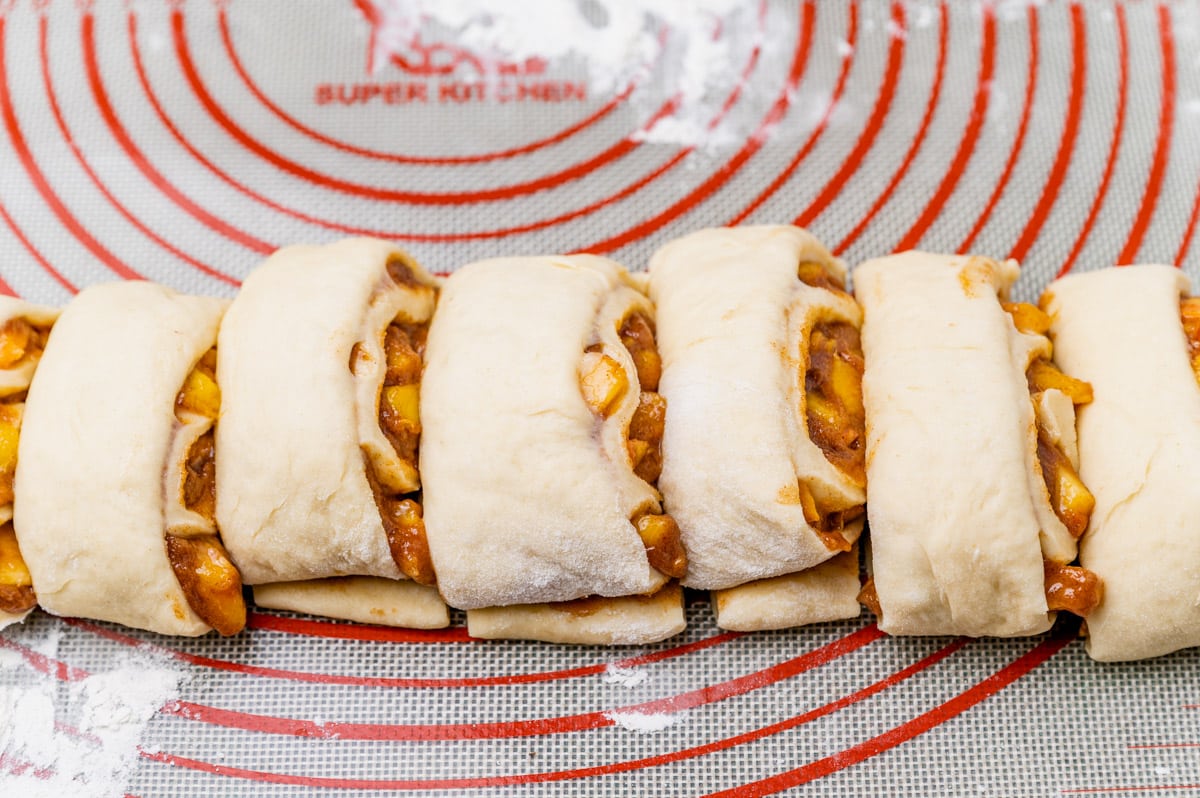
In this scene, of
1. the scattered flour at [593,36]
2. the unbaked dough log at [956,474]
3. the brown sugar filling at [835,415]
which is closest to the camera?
the unbaked dough log at [956,474]

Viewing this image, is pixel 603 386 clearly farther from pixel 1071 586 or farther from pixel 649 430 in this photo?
pixel 1071 586

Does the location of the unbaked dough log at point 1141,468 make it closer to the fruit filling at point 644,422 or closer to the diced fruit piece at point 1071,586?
the diced fruit piece at point 1071,586

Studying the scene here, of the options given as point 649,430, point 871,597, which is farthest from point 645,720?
point 649,430

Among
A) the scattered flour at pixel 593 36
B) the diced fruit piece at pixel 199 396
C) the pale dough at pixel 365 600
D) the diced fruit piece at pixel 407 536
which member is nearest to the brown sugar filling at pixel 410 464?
the diced fruit piece at pixel 407 536

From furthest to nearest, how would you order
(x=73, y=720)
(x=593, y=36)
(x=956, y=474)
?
1. (x=593, y=36)
2. (x=73, y=720)
3. (x=956, y=474)

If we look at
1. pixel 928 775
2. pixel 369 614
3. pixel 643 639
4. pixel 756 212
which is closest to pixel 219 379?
pixel 369 614

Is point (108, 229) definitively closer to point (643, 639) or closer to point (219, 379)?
point (219, 379)

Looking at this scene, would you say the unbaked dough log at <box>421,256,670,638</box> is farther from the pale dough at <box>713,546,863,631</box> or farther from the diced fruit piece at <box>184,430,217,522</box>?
the diced fruit piece at <box>184,430,217,522</box>
